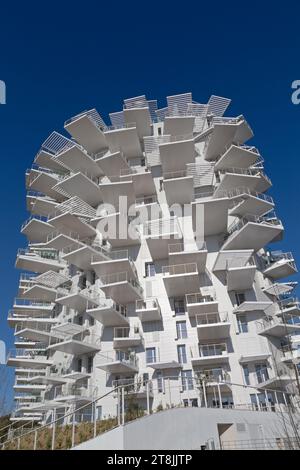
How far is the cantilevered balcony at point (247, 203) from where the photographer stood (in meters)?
28.7

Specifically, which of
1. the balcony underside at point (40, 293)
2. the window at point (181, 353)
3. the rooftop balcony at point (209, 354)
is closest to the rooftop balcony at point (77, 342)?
the window at point (181, 353)

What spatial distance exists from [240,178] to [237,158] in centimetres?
264

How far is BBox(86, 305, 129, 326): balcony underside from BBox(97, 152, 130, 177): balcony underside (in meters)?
13.3

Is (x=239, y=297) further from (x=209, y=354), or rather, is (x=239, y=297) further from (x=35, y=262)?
(x=35, y=262)

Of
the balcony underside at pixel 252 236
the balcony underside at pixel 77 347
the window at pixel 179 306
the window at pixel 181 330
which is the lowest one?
the balcony underside at pixel 77 347

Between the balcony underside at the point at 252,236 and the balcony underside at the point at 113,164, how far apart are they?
39.8 ft

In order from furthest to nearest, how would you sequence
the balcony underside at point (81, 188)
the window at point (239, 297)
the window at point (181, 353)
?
the balcony underside at point (81, 188) < the window at point (239, 297) < the window at point (181, 353)

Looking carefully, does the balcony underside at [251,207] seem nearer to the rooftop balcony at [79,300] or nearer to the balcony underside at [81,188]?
the balcony underside at [81,188]

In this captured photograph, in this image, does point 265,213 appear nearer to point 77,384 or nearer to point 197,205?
point 197,205

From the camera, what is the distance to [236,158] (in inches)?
1252

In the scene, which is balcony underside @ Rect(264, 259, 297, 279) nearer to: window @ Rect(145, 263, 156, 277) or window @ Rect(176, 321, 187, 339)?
window @ Rect(176, 321, 187, 339)
